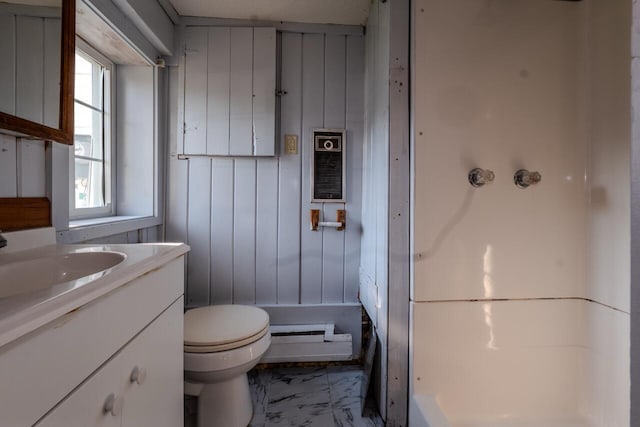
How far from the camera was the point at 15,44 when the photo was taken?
0.88 m

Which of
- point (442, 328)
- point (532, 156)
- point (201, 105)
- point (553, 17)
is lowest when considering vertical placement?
point (442, 328)

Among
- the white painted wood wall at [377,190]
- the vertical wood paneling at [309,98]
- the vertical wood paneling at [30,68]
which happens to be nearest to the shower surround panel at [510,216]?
the white painted wood wall at [377,190]

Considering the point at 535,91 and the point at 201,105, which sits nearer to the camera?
the point at 535,91

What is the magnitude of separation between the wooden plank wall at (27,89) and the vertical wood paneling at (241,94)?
80 cm

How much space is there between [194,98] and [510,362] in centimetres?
199

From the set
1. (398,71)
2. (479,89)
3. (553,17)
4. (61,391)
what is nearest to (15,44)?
(61,391)

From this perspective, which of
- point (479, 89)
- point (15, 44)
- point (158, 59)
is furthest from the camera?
point (158, 59)

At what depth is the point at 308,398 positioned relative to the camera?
149 centimetres

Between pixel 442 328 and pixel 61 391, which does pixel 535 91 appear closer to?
pixel 442 328

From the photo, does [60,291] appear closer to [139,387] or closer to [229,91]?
[139,387]

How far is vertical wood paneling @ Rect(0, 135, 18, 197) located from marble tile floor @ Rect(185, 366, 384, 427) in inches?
45.0

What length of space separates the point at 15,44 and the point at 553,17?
1.86 m

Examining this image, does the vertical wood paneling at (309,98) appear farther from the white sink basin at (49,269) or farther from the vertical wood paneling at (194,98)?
the white sink basin at (49,269)

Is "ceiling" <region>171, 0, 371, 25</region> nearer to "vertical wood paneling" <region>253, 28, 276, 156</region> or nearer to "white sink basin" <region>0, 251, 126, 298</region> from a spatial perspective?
"vertical wood paneling" <region>253, 28, 276, 156</region>
